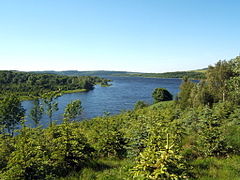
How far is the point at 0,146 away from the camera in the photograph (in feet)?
20.9

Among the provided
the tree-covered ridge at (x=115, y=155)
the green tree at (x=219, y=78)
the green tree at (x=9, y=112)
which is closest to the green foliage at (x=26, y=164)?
the tree-covered ridge at (x=115, y=155)

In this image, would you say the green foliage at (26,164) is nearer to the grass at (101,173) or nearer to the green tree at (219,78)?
the grass at (101,173)

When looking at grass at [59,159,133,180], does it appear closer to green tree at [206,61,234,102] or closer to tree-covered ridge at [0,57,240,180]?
tree-covered ridge at [0,57,240,180]

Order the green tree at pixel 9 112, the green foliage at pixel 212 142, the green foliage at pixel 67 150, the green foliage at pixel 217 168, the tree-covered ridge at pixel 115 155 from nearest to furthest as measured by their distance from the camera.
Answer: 1. the tree-covered ridge at pixel 115 155
2. the green foliage at pixel 217 168
3. the green foliage at pixel 67 150
4. the green foliage at pixel 212 142
5. the green tree at pixel 9 112

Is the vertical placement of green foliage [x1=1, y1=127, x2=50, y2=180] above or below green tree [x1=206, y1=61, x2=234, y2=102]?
below

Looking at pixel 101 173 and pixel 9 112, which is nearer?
pixel 101 173

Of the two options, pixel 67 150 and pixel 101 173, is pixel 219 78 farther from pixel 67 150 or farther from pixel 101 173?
pixel 67 150

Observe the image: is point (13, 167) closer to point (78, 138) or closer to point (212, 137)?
point (78, 138)

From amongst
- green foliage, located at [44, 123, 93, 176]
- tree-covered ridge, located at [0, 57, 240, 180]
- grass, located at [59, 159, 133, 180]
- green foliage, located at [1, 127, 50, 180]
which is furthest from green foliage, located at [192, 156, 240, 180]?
green foliage, located at [1, 127, 50, 180]

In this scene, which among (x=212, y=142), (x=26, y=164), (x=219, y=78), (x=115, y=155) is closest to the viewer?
(x=26, y=164)

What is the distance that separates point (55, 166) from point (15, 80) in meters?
157

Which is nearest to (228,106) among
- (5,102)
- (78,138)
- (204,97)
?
(204,97)

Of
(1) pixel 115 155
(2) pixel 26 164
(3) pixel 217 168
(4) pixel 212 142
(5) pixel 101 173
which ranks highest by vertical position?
(2) pixel 26 164

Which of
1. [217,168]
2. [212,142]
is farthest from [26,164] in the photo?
[212,142]
